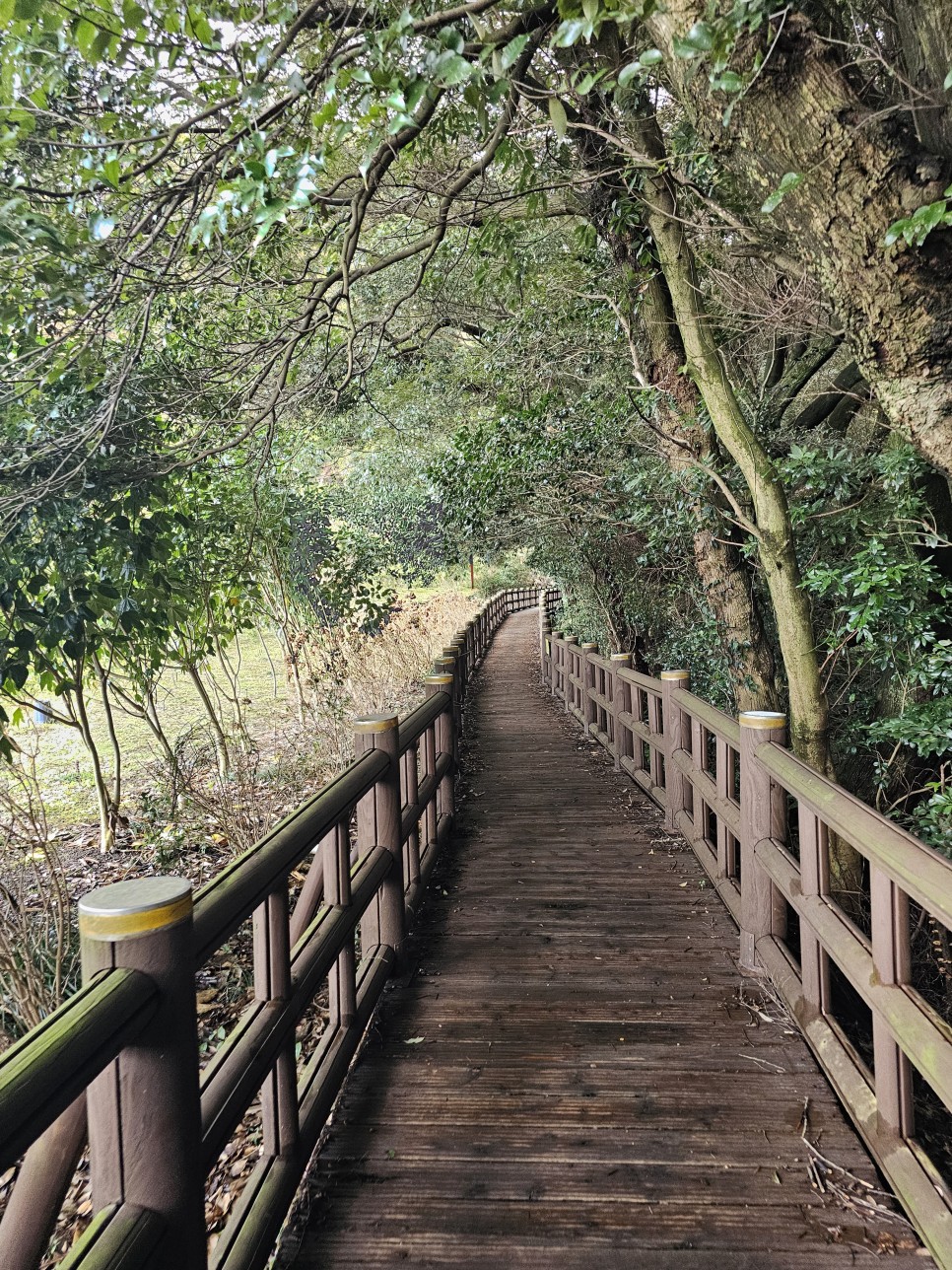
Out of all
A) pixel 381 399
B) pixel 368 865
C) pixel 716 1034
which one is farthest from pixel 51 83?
pixel 381 399

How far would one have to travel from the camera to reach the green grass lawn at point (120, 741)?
783 centimetres

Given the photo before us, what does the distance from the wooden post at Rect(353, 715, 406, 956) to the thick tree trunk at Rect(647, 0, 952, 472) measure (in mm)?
2311

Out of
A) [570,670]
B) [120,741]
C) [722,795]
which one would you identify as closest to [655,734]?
[722,795]

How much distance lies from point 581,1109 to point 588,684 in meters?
6.92

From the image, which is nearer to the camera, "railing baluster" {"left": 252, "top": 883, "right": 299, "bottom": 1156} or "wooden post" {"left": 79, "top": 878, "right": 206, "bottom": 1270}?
"wooden post" {"left": 79, "top": 878, "right": 206, "bottom": 1270}

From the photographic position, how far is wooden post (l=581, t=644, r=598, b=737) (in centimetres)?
902

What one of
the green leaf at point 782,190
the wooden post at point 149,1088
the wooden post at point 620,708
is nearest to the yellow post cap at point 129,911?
the wooden post at point 149,1088

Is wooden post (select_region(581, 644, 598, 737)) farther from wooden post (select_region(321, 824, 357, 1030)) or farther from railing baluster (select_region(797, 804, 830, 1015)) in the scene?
wooden post (select_region(321, 824, 357, 1030))

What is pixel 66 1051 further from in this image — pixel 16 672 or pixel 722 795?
pixel 16 672

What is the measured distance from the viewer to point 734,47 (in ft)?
8.09

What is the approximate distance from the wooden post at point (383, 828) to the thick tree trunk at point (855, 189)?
7.58 feet

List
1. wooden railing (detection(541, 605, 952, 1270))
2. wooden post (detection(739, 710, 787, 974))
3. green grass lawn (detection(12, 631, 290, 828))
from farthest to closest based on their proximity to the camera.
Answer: green grass lawn (detection(12, 631, 290, 828))
wooden post (detection(739, 710, 787, 974))
wooden railing (detection(541, 605, 952, 1270))

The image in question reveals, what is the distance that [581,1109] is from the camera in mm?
2521

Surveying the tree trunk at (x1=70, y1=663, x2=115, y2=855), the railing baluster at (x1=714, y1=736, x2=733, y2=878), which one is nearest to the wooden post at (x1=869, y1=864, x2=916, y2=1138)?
the railing baluster at (x1=714, y1=736, x2=733, y2=878)
